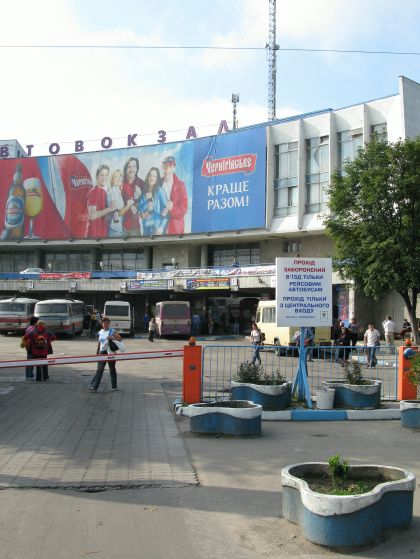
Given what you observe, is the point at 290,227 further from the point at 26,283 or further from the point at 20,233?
the point at 20,233

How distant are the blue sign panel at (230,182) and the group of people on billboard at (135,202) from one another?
85.3 inches

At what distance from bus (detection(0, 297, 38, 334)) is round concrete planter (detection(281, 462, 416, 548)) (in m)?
33.2

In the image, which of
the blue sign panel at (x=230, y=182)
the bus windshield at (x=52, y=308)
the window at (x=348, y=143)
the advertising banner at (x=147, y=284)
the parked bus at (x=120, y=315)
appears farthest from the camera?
the blue sign panel at (x=230, y=182)

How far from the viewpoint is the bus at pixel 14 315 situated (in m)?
36.0

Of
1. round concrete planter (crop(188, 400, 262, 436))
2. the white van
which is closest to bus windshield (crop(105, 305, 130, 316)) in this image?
the white van

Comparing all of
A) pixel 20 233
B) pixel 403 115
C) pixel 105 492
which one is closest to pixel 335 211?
Result: pixel 403 115

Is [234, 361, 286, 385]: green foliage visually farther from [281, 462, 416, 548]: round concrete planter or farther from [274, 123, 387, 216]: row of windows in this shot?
[274, 123, 387, 216]: row of windows

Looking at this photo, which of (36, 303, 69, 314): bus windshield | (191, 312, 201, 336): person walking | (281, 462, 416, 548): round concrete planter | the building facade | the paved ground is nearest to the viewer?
(281, 462, 416, 548): round concrete planter

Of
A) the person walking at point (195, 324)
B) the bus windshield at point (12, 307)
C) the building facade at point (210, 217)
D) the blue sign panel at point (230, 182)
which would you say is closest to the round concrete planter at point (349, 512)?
the bus windshield at point (12, 307)

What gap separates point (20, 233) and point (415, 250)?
46.4m

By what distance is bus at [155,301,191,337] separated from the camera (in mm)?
36656

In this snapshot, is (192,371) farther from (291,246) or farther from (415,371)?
(291,246)

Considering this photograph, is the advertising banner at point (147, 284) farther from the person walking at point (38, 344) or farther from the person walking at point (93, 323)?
the person walking at point (38, 344)

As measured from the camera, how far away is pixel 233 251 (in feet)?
185
